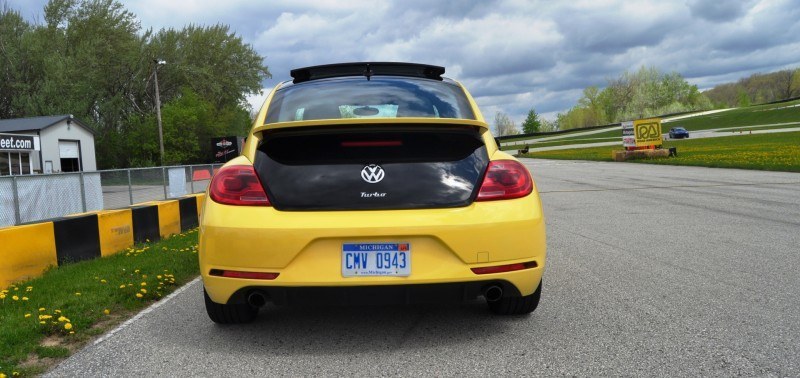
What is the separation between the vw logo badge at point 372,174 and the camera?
313 cm

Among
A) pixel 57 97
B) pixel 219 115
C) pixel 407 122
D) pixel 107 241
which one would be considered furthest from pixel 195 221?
pixel 219 115

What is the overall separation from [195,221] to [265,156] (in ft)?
23.9

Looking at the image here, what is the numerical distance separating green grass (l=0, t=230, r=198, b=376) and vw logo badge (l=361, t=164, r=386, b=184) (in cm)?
200

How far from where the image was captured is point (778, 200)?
10359 millimetres

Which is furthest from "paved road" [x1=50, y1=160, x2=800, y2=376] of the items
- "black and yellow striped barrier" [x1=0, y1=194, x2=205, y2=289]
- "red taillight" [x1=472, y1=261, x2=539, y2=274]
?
"black and yellow striped barrier" [x1=0, y1=194, x2=205, y2=289]

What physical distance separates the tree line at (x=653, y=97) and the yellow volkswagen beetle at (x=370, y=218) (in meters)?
Answer: 120

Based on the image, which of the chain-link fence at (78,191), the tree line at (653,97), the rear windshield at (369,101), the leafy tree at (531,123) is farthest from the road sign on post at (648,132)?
the leafy tree at (531,123)

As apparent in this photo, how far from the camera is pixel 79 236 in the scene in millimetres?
6449

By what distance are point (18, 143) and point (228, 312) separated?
96.2 feet

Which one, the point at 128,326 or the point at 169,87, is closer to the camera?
the point at 128,326

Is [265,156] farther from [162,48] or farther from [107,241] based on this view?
[162,48]

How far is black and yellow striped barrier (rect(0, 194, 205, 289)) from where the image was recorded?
5359 mm

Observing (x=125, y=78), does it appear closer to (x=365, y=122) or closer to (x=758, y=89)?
(x=365, y=122)

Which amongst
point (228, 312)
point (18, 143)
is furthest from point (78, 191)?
point (18, 143)
